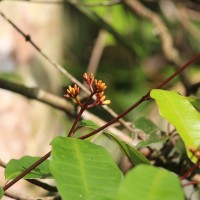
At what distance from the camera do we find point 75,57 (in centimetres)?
318

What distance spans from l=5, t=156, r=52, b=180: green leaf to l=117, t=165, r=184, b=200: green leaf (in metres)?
0.29

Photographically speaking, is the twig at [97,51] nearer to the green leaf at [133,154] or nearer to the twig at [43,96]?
the twig at [43,96]

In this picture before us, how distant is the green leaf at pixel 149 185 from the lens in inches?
24.9

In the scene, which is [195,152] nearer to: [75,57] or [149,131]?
[149,131]

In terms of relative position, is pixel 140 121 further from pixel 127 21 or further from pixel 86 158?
pixel 127 21

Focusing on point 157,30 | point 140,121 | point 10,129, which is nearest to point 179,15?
point 157,30

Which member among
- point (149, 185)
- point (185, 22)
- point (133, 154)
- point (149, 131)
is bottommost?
point (149, 185)

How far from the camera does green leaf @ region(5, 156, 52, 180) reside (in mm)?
929

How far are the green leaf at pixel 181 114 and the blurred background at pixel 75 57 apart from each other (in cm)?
81

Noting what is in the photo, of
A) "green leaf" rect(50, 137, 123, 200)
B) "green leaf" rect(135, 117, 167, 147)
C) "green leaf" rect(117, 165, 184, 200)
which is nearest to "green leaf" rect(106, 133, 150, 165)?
"green leaf" rect(50, 137, 123, 200)

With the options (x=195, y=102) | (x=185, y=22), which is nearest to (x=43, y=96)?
(x=195, y=102)

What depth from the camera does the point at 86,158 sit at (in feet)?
2.64

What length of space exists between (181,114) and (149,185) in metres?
0.21

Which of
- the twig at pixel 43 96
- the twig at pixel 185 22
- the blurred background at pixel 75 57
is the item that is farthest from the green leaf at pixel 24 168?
the twig at pixel 185 22
